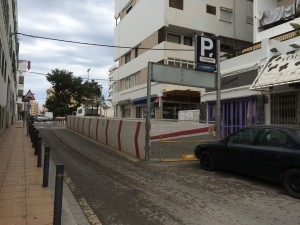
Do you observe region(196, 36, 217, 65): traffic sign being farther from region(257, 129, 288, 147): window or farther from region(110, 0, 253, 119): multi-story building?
region(110, 0, 253, 119): multi-story building

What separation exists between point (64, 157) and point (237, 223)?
833 cm

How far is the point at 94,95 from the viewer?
76.5m

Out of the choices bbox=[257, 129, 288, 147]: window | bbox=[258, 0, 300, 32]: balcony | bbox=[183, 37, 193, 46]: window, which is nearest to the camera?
bbox=[257, 129, 288, 147]: window

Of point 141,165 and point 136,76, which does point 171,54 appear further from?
point 141,165

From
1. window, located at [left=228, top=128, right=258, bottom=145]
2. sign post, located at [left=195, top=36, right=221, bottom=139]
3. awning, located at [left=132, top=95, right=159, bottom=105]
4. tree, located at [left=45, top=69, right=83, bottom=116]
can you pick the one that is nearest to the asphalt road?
window, located at [left=228, top=128, right=258, bottom=145]

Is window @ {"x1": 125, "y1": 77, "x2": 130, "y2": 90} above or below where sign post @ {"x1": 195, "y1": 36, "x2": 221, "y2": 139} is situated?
above

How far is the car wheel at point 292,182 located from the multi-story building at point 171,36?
63.2 ft

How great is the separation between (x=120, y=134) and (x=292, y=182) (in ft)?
28.5

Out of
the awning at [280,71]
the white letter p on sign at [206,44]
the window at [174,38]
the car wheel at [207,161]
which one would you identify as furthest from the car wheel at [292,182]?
the window at [174,38]

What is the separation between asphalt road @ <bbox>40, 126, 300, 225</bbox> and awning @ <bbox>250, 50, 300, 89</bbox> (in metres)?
5.36

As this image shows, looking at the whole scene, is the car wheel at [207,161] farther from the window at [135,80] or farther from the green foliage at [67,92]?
the green foliage at [67,92]

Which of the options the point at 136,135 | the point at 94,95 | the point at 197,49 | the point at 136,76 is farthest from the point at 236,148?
the point at 94,95

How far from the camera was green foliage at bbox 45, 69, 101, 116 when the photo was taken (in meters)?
76.6

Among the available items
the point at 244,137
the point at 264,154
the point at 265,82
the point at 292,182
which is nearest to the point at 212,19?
the point at 265,82
